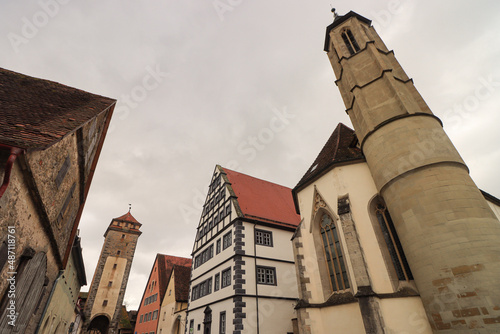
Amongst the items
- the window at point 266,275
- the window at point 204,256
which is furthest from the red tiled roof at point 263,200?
the window at point 204,256

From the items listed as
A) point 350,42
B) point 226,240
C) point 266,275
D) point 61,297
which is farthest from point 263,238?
point 350,42

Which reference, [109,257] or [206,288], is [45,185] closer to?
[206,288]

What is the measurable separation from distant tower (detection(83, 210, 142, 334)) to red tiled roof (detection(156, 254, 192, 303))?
7029 millimetres

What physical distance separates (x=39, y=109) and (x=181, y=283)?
75.7 ft

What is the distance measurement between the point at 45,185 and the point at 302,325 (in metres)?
9.28

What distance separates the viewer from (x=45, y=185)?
17.1 feet

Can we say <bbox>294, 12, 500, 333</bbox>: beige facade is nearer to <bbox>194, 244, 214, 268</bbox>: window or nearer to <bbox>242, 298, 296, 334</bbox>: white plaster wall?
<bbox>242, 298, 296, 334</bbox>: white plaster wall

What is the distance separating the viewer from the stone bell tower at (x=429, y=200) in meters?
6.25

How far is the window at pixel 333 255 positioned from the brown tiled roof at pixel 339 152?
6.75 feet

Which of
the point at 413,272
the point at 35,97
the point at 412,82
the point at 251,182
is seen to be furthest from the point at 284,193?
the point at 35,97

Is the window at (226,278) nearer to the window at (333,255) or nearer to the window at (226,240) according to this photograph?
the window at (226,240)

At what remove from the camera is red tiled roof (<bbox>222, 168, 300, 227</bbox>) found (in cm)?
1845

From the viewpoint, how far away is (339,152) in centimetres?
1169

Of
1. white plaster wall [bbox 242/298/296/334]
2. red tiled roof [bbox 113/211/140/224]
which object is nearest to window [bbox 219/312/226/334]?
white plaster wall [bbox 242/298/296/334]
